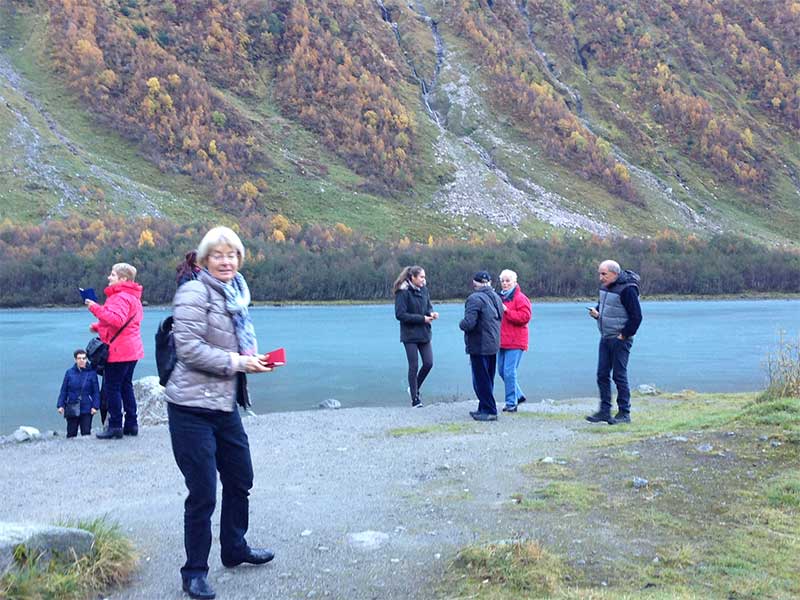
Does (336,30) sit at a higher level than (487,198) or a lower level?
higher

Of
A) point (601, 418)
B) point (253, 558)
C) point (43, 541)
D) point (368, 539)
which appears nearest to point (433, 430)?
point (601, 418)

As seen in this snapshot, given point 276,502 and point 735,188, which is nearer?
point 276,502

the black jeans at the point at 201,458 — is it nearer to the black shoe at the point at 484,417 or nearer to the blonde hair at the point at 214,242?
the blonde hair at the point at 214,242

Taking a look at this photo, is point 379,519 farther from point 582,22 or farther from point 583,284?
point 582,22

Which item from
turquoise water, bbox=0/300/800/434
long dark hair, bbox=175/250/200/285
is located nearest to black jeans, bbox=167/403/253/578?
long dark hair, bbox=175/250/200/285

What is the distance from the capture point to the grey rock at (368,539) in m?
5.36

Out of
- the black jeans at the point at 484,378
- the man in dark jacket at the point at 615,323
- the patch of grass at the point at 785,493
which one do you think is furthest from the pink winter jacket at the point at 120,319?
the patch of grass at the point at 785,493

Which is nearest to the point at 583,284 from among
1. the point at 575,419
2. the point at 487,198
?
the point at 487,198

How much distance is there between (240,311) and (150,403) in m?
10.4

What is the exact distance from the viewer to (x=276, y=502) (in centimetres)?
655

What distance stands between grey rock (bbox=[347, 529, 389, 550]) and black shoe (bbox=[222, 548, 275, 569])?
0.59 m

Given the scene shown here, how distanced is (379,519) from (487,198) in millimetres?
120427

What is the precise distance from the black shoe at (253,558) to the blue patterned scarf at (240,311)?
3.85 ft

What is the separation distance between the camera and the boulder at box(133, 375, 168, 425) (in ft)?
45.4
